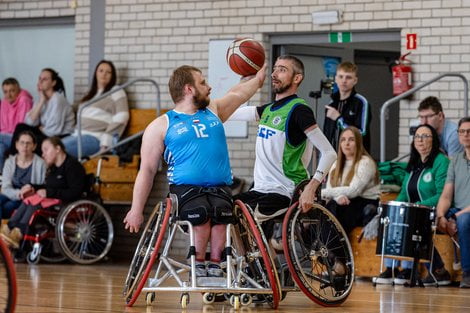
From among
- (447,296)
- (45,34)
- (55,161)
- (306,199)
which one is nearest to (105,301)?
(306,199)

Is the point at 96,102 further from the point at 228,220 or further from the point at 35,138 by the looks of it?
the point at 228,220

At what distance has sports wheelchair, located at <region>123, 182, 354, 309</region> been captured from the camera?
20.1 ft

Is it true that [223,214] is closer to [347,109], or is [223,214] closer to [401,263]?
[401,263]

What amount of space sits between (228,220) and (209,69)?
5.63 metres

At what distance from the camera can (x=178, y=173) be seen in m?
6.43

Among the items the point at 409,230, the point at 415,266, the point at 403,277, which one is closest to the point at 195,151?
the point at 409,230

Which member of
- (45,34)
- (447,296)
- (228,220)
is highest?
(45,34)

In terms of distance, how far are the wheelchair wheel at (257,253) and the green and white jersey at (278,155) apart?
1.46 ft

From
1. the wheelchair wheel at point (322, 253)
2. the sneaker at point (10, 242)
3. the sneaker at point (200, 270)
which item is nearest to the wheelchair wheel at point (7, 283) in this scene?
the sneaker at point (200, 270)

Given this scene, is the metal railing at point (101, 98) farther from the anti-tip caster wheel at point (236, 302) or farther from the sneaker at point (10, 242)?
the anti-tip caster wheel at point (236, 302)

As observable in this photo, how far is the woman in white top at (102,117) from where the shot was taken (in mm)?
11984

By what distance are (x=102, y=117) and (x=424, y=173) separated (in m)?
4.01

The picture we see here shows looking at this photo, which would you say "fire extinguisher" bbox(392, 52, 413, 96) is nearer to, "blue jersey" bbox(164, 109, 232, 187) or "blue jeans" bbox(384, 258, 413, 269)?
"blue jeans" bbox(384, 258, 413, 269)

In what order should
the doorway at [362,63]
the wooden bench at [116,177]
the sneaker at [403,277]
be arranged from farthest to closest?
the wooden bench at [116,177]
the doorway at [362,63]
the sneaker at [403,277]
